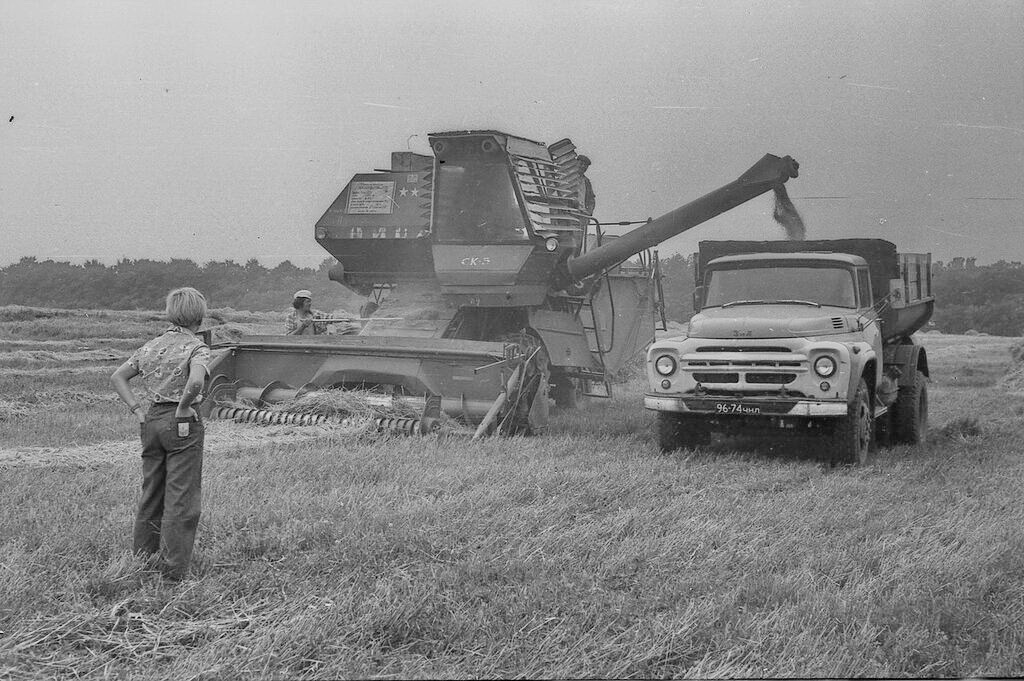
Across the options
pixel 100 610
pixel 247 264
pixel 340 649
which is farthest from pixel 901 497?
pixel 247 264

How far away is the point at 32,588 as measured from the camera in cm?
473

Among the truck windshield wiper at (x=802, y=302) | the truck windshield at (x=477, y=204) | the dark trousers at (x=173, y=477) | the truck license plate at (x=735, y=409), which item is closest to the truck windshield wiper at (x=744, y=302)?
the truck windshield wiper at (x=802, y=302)

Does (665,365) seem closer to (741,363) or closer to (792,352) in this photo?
(741,363)

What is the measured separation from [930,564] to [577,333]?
8515 mm

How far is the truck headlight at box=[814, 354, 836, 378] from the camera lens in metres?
9.38

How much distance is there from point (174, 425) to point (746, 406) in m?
5.83

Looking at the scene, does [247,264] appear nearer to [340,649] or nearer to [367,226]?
[367,226]

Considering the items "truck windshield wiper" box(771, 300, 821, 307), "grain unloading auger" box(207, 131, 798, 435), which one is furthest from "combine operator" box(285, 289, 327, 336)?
"truck windshield wiper" box(771, 300, 821, 307)

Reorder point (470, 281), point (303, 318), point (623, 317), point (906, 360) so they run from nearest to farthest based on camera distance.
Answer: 1. point (906, 360)
2. point (470, 281)
3. point (303, 318)
4. point (623, 317)

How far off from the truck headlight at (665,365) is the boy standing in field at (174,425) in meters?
5.68

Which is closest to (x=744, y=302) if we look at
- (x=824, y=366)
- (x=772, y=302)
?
(x=772, y=302)

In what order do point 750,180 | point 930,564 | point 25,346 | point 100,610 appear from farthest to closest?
point 25,346 → point 750,180 → point 930,564 → point 100,610

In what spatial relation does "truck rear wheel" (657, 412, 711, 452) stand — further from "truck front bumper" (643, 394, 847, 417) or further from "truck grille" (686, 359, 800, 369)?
"truck grille" (686, 359, 800, 369)

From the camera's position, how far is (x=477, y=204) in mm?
12344
